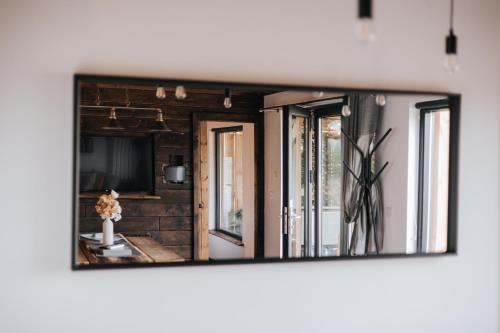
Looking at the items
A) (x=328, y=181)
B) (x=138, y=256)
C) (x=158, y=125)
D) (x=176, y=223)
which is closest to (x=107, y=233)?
(x=138, y=256)

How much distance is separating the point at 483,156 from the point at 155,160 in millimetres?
2794

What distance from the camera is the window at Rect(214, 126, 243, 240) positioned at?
4.42m

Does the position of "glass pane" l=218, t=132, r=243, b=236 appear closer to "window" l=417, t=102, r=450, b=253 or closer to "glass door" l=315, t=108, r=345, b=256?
"glass door" l=315, t=108, r=345, b=256

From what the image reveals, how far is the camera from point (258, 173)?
4.17 metres

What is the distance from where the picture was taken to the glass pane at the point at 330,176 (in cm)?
347

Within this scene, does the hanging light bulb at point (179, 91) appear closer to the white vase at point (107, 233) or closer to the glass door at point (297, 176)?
the glass door at point (297, 176)

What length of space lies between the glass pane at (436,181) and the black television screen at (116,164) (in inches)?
99.0

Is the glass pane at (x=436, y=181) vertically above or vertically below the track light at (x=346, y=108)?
below

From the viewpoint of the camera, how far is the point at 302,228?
12.1 ft

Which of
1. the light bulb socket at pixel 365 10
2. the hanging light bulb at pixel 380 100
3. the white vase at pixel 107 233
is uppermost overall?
the light bulb socket at pixel 365 10

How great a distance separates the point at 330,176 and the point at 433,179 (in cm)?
84

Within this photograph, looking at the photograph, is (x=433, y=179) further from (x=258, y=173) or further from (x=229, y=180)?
(x=229, y=180)

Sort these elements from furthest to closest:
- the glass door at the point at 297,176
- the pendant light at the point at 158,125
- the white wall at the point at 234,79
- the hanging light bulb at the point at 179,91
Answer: the pendant light at the point at 158,125 < the glass door at the point at 297,176 < the hanging light bulb at the point at 179,91 < the white wall at the point at 234,79

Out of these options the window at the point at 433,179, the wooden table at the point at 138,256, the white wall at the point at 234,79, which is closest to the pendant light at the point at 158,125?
the wooden table at the point at 138,256
